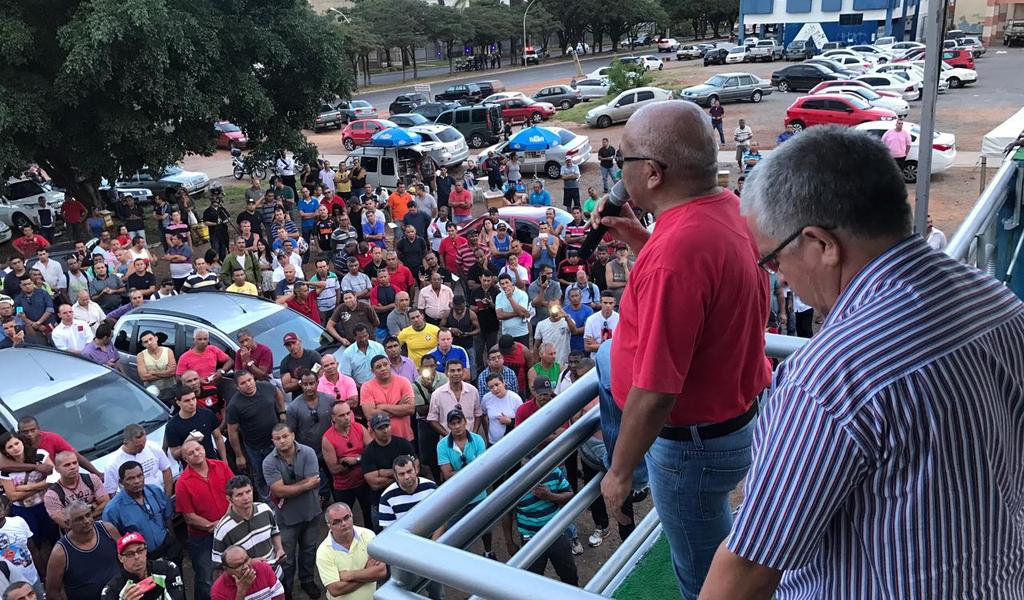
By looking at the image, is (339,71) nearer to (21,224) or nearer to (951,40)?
(21,224)

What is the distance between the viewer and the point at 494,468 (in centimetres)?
198

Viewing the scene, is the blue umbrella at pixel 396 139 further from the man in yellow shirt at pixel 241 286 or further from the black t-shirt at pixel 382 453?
the black t-shirt at pixel 382 453

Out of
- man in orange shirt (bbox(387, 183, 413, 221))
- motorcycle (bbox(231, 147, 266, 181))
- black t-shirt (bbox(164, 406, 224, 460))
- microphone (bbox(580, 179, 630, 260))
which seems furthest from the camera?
motorcycle (bbox(231, 147, 266, 181))

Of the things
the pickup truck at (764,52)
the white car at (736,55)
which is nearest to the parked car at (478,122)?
the white car at (736,55)

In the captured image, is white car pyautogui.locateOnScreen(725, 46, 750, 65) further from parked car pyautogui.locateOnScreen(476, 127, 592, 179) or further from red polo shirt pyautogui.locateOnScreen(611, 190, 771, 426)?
red polo shirt pyautogui.locateOnScreen(611, 190, 771, 426)

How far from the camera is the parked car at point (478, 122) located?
3139 cm

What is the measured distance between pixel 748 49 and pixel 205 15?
42.5 meters

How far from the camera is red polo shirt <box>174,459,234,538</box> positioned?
725 cm

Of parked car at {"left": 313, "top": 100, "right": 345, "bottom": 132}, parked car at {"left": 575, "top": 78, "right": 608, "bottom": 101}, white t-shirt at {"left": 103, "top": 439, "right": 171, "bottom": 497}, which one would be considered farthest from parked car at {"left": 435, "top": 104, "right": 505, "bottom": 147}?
white t-shirt at {"left": 103, "top": 439, "right": 171, "bottom": 497}

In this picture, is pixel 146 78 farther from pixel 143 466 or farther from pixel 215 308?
pixel 143 466

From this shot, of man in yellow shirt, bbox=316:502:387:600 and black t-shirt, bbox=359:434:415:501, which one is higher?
black t-shirt, bbox=359:434:415:501

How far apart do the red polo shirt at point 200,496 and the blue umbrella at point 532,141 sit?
17.8 meters

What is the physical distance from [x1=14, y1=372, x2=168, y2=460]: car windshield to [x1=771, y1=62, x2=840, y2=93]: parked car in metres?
34.4

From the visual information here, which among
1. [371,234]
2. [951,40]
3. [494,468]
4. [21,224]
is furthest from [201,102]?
[951,40]
